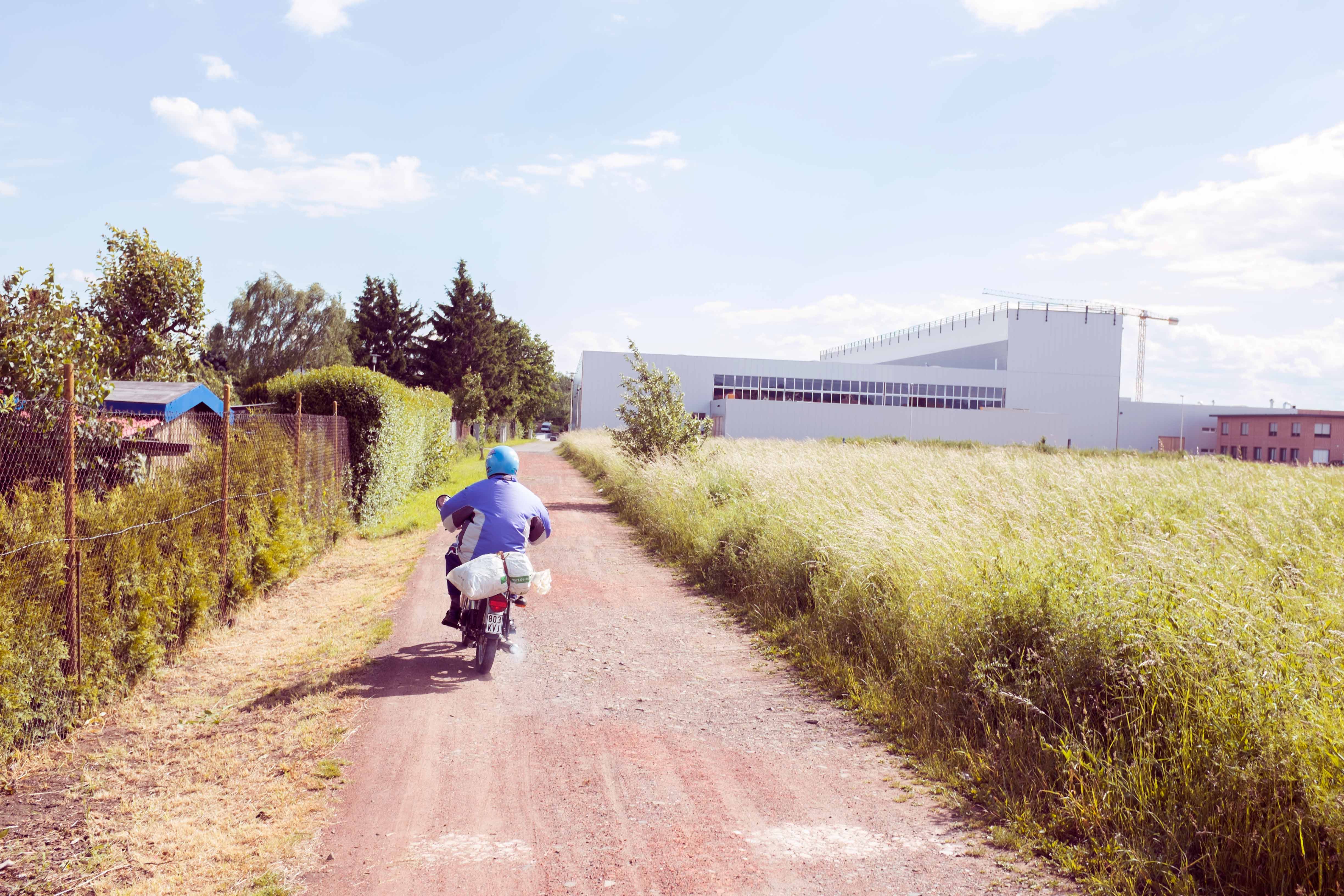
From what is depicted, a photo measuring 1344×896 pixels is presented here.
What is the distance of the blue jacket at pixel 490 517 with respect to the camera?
20.2 feet

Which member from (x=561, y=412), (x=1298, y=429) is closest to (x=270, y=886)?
(x=1298, y=429)

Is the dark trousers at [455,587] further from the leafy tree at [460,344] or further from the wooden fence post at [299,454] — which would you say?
the leafy tree at [460,344]

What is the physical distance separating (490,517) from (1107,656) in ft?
13.8

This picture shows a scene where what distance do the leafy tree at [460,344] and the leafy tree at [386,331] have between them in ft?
2.75

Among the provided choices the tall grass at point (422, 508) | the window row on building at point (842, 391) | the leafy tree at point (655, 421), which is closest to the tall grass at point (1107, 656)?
the tall grass at point (422, 508)

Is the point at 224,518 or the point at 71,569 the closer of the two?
the point at 71,569

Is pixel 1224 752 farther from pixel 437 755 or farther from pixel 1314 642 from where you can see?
pixel 437 755

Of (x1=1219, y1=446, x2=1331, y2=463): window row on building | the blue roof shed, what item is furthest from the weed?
(x1=1219, y1=446, x2=1331, y2=463): window row on building

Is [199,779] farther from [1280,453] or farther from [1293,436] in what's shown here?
[1293,436]

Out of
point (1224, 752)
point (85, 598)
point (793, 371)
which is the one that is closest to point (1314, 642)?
point (1224, 752)

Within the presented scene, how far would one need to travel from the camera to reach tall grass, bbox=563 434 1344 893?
329cm

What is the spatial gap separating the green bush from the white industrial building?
55.3 meters

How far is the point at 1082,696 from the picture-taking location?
441cm

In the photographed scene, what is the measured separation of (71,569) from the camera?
4.89 m
